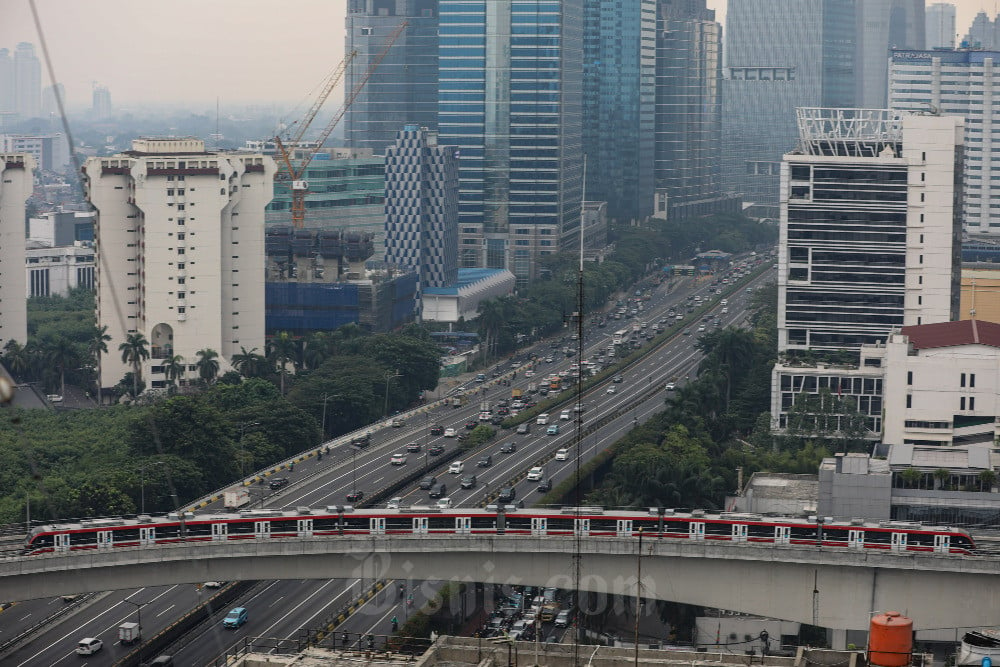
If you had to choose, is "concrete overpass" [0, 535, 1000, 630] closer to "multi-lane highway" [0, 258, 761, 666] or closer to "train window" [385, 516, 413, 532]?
"train window" [385, 516, 413, 532]

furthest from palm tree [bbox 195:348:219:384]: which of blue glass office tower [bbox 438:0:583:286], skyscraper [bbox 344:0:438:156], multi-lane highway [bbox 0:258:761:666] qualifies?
skyscraper [bbox 344:0:438:156]

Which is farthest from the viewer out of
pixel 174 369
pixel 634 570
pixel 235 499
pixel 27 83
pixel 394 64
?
pixel 27 83

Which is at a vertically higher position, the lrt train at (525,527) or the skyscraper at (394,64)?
the skyscraper at (394,64)

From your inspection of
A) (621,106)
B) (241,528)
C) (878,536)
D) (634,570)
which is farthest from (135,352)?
(621,106)

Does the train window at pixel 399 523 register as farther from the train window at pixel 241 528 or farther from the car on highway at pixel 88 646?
the car on highway at pixel 88 646

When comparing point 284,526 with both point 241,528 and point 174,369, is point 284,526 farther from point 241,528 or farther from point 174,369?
point 174,369

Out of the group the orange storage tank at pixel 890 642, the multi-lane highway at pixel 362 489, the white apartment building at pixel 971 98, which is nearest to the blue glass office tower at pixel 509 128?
the multi-lane highway at pixel 362 489

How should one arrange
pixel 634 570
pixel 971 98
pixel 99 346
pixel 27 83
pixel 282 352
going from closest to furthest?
1. pixel 634 570
2. pixel 99 346
3. pixel 282 352
4. pixel 971 98
5. pixel 27 83
